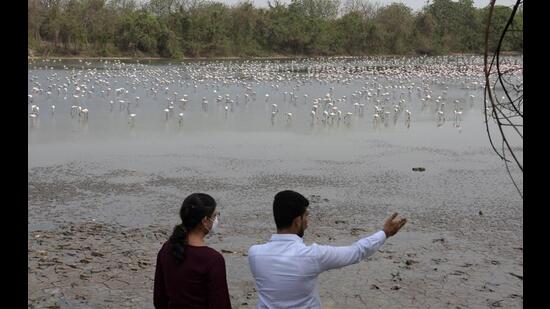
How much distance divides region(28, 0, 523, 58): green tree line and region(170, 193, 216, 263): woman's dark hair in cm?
4245

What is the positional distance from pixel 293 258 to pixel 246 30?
5386 cm

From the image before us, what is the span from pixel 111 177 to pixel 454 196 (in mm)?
5174

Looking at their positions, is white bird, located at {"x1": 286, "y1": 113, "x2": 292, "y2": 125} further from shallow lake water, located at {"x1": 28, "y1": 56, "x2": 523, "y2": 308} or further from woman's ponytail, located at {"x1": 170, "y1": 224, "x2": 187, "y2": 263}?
woman's ponytail, located at {"x1": 170, "y1": 224, "x2": 187, "y2": 263}

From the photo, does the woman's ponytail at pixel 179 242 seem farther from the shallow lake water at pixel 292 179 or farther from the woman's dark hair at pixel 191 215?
the shallow lake water at pixel 292 179

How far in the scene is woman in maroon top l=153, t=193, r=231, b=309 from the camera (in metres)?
2.33

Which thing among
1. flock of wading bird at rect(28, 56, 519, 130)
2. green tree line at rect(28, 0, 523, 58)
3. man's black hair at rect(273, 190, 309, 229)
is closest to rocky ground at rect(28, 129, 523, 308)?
man's black hair at rect(273, 190, 309, 229)

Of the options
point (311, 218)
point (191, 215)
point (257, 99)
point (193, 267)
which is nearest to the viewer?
point (193, 267)

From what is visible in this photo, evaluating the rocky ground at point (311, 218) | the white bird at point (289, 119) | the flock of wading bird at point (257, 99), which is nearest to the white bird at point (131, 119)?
the flock of wading bird at point (257, 99)

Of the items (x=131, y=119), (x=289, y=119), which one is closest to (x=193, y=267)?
(x=131, y=119)

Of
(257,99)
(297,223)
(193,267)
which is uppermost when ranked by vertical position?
(297,223)

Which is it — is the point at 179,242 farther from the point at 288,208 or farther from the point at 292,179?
the point at 292,179

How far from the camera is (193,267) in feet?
7.64

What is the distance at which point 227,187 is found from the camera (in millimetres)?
9148

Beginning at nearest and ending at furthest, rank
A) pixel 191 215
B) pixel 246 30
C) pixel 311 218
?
pixel 191 215 → pixel 311 218 → pixel 246 30
